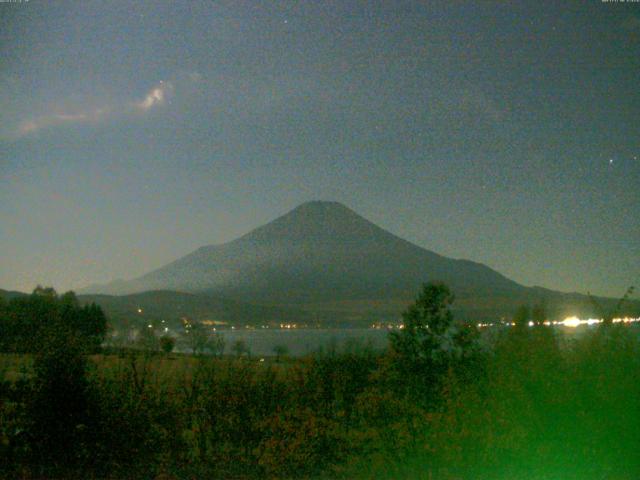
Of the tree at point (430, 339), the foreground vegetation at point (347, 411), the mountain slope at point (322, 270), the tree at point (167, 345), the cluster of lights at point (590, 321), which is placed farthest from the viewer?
the mountain slope at point (322, 270)

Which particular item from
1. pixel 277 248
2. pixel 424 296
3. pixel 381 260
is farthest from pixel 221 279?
pixel 424 296

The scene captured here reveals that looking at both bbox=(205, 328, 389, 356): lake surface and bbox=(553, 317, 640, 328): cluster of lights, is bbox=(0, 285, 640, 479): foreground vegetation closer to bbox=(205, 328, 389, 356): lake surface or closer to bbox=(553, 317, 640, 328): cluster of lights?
bbox=(553, 317, 640, 328): cluster of lights

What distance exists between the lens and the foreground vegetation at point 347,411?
760 centimetres

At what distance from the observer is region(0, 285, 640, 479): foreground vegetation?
760 cm

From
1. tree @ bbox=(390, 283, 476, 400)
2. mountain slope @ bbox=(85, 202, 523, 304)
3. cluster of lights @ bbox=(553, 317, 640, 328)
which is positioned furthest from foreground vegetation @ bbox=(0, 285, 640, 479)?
mountain slope @ bbox=(85, 202, 523, 304)

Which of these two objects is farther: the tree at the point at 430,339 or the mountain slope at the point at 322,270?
the mountain slope at the point at 322,270

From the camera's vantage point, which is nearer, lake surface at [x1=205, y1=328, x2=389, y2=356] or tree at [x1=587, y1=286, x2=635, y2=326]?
tree at [x1=587, y1=286, x2=635, y2=326]

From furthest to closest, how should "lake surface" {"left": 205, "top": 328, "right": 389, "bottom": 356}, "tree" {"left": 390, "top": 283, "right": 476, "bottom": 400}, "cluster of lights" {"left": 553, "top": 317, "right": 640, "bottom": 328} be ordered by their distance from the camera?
1. "lake surface" {"left": 205, "top": 328, "right": 389, "bottom": 356}
2. "tree" {"left": 390, "top": 283, "right": 476, "bottom": 400}
3. "cluster of lights" {"left": 553, "top": 317, "right": 640, "bottom": 328}

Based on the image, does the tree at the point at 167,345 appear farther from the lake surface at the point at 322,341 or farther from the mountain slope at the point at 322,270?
the mountain slope at the point at 322,270

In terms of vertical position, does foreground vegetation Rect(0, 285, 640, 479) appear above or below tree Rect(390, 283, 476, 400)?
below

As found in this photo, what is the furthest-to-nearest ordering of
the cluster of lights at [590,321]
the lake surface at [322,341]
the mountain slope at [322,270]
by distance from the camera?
1. the mountain slope at [322,270]
2. the lake surface at [322,341]
3. the cluster of lights at [590,321]

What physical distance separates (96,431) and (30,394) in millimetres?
883

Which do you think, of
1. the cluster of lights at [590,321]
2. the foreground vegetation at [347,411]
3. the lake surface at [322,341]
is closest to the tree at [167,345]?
the lake surface at [322,341]

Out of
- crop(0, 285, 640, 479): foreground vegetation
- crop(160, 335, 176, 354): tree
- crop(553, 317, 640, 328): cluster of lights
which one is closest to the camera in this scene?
crop(0, 285, 640, 479): foreground vegetation
